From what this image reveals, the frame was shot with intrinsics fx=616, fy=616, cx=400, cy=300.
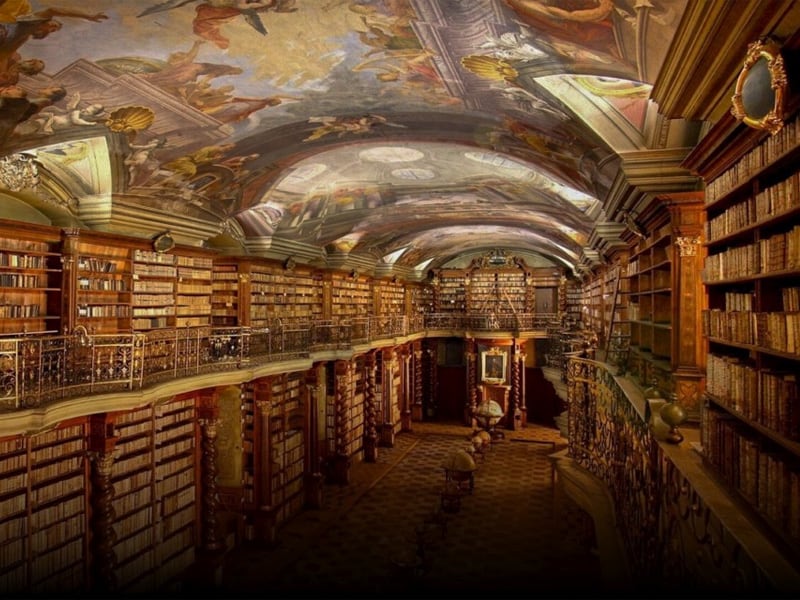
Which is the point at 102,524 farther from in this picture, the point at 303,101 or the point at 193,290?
the point at 303,101

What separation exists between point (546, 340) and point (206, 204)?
16.8m

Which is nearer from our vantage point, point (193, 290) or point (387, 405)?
point (193, 290)

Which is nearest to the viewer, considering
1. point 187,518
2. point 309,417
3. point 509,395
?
point 187,518

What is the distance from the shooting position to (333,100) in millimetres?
7699

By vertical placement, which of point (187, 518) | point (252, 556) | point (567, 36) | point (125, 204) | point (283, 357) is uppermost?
point (567, 36)

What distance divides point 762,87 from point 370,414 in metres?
16.1

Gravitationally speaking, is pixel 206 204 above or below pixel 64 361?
above

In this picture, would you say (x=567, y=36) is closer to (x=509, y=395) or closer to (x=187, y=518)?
(x=187, y=518)

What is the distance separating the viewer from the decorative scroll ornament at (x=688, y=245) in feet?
18.8

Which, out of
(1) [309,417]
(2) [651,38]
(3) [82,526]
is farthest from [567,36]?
(1) [309,417]

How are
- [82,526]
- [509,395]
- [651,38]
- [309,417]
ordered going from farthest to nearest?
1. [509,395]
2. [309,417]
3. [82,526]
4. [651,38]

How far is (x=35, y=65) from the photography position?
5.84m

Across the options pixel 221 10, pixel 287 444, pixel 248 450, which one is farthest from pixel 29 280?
pixel 287 444

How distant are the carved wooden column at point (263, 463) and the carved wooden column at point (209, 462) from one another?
154cm
